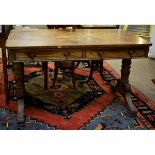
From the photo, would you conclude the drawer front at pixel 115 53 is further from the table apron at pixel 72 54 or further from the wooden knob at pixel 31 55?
the wooden knob at pixel 31 55

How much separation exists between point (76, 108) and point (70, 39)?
0.78 m

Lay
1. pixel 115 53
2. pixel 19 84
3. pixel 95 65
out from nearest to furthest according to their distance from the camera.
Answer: pixel 115 53
pixel 19 84
pixel 95 65

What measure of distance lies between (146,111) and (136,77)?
4.00 feet

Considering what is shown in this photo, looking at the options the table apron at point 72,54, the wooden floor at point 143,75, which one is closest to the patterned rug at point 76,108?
the wooden floor at point 143,75

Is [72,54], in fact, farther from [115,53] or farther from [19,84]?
[19,84]

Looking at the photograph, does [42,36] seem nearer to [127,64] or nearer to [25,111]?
[25,111]

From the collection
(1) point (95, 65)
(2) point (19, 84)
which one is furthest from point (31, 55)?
(1) point (95, 65)

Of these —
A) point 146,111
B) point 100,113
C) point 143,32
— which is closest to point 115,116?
point 100,113

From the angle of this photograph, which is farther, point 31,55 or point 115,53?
point 115,53

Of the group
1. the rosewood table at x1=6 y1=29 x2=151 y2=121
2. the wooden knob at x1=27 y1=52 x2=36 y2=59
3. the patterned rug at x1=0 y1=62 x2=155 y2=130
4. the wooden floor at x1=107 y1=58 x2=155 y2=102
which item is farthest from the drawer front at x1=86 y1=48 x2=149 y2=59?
the wooden floor at x1=107 y1=58 x2=155 y2=102

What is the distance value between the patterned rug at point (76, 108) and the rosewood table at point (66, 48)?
14 cm

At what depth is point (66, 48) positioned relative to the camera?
2262 mm

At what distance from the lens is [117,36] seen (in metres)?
2.73

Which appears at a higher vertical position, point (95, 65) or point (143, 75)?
point (95, 65)
